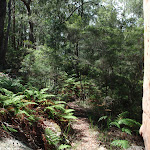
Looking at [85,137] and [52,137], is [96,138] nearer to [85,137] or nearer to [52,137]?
[85,137]

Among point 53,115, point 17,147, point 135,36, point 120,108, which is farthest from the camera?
point 120,108

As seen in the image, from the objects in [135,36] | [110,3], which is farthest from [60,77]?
[110,3]

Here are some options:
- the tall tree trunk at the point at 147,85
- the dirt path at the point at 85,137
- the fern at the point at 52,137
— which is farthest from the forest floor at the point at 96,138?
the tall tree trunk at the point at 147,85

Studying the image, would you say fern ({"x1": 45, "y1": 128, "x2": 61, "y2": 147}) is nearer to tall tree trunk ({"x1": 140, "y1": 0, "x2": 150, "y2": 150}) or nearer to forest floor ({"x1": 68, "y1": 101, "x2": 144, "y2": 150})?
forest floor ({"x1": 68, "y1": 101, "x2": 144, "y2": 150})

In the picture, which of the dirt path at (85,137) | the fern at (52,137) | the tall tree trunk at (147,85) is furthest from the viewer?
the dirt path at (85,137)

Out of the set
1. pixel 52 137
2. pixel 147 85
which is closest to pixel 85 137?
pixel 52 137

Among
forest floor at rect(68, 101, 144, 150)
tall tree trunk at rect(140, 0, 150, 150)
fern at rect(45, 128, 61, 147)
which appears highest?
tall tree trunk at rect(140, 0, 150, 150)

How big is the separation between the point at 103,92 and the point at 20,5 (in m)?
24.0

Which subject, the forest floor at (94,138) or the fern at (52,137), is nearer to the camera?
the fern at (52,137)

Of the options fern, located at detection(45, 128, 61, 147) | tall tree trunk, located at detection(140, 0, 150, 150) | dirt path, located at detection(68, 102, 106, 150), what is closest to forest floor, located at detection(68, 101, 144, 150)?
dirt path, located at detection(68, 102, 106, 150)

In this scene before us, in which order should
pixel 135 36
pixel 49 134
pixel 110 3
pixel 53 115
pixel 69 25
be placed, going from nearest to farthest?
1. pixel 49 134
2. pixel 53 115
3. pixel 135 36
4. pixel 69 25
5. pixel 110 3

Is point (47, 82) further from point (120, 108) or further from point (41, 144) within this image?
point (41, 144)

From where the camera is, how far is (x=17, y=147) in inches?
97.0

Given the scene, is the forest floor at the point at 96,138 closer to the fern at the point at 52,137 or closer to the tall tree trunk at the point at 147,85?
the fern at the point at 52,137
